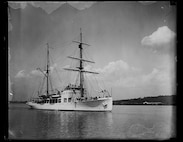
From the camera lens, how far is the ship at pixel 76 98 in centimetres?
340

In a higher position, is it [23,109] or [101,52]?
[101,52]

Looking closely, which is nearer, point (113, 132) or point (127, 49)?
point (113, 132)

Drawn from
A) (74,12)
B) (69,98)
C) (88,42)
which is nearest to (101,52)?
(88,42)

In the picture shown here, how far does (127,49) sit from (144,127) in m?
1.18

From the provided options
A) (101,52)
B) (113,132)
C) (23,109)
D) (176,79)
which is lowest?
(113,132)

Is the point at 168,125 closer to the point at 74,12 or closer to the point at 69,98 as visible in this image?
the point at 74,12

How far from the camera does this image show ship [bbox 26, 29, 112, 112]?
11.2ft

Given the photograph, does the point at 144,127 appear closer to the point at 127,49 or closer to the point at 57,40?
the point at 127,49

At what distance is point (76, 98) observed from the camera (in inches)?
181

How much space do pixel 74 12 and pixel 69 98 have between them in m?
2.54
